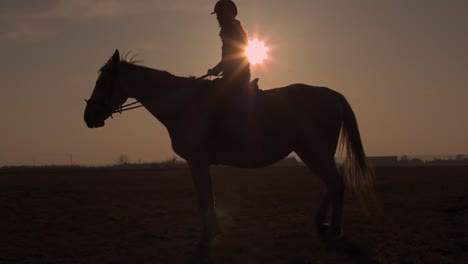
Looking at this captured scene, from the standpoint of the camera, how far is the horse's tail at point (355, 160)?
8594 millimetres

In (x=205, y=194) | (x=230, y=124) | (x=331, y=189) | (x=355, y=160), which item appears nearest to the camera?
(x=205, y=194)

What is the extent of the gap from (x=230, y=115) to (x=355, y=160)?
8.15 feet

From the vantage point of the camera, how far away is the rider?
26.1 ft

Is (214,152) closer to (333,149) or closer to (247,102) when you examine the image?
(247,102)

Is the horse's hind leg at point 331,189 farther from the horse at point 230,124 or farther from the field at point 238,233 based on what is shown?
the field at point 238,233

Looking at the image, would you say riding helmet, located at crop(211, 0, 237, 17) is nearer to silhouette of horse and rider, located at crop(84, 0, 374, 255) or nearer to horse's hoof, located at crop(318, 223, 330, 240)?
silhouette of horse and rider, located at crop(84, 0, 374, 255)

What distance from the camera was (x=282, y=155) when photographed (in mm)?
8281

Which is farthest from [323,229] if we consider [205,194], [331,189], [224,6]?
[224,6]

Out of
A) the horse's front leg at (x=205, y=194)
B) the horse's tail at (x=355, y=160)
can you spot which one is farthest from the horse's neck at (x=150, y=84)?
the horse's tail at (x=355, y=160)

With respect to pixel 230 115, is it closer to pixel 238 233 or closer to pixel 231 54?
pixel 231 54

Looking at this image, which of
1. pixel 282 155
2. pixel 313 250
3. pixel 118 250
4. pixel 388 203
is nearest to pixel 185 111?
pixel 282 155

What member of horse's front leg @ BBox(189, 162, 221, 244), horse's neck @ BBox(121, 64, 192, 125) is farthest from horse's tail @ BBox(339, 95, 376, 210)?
horse's neck @ BBox(121, 64, 192, 125)

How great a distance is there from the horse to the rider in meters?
0.25

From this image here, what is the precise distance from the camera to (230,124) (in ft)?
25.8
